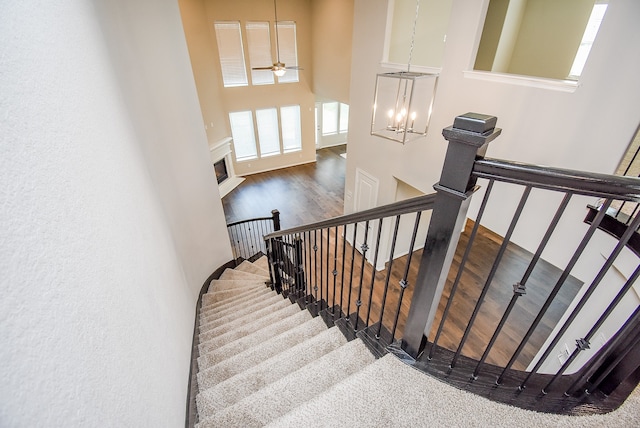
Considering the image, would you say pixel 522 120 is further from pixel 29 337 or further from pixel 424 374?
pixel 29 337

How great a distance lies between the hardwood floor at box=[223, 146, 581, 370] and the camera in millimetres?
4062

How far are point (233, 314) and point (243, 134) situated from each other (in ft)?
25.2

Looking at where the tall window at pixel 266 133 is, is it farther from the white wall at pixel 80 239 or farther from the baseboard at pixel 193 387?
the baseboard at pixel 193 387

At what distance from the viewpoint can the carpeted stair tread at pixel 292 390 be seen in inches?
54.4

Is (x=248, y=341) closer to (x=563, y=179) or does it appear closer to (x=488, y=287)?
(x=488, y=287)

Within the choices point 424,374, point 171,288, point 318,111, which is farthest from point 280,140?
point 424,374

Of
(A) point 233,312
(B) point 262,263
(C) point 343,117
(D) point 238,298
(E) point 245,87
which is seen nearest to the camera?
(A) point 233,312

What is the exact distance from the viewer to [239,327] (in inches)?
102

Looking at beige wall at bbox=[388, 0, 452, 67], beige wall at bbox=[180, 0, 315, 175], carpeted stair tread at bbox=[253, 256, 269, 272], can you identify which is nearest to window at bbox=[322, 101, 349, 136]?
beige wall at bbox=[180, 0, 315, 175]

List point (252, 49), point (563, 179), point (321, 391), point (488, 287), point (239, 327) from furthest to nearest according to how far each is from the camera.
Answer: point (252, 49)
point (239, 327)
point (321, 391)
point (488, 287)
point (563, 179)

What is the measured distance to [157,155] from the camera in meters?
2.46

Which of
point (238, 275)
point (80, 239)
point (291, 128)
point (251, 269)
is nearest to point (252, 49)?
point (291, 128)

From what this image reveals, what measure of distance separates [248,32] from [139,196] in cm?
842

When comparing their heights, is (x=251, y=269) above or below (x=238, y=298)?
below
